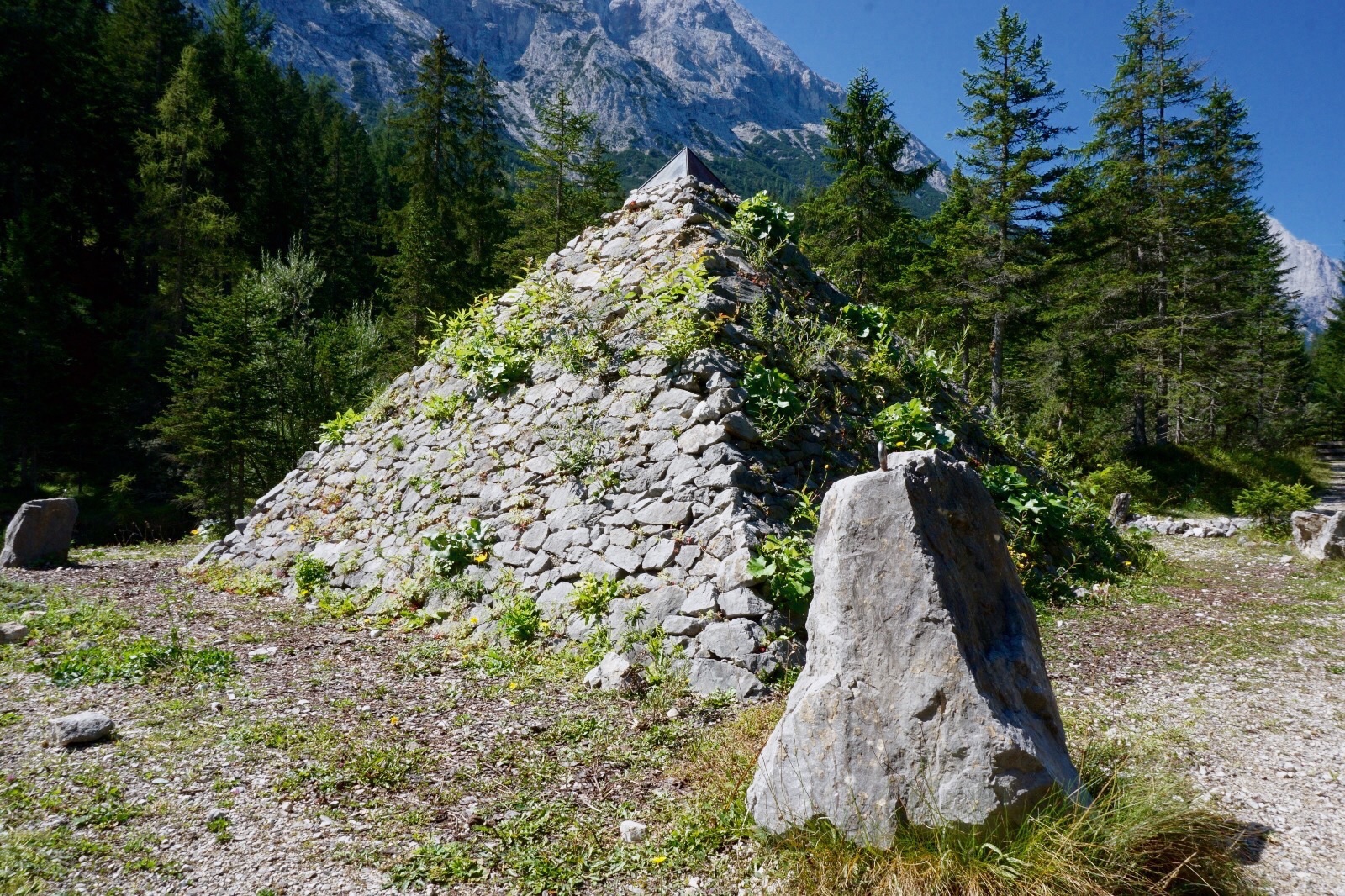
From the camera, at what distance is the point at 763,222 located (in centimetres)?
918

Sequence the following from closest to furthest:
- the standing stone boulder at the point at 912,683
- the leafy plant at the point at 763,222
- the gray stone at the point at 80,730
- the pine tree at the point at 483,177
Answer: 1. the standing stone boulder at the point at 912,683
2. the gray stone at the point at 80,730
3. the leafy plant at the point at 763,222
4. the pine tree at the point at 483,177

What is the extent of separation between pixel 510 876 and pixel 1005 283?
22705 millimetres

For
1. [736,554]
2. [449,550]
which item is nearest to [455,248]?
[449,550]

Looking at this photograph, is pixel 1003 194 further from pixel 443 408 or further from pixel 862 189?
pixel 443 408

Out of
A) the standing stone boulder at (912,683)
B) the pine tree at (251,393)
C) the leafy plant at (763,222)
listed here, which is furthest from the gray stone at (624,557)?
the pine tree at (251,393)

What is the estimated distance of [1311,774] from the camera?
3918 mm

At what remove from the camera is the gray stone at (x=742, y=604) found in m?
5.04

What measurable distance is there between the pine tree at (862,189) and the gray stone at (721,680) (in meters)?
19.8

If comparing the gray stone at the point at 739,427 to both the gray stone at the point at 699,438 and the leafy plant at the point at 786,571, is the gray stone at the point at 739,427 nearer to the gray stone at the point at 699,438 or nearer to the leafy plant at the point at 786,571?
the gray stone at the point at 699,438

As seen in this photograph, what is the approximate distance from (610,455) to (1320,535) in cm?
1149

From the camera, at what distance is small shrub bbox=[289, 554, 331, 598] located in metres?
7.83

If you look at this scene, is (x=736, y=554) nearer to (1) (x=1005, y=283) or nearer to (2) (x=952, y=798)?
(2) (x=952, y=798)

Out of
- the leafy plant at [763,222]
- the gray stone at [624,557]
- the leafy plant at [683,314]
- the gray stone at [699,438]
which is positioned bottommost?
the gray stone at [624,557]

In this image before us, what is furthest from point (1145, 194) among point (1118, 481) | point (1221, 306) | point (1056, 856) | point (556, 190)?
point (1056, 856)
